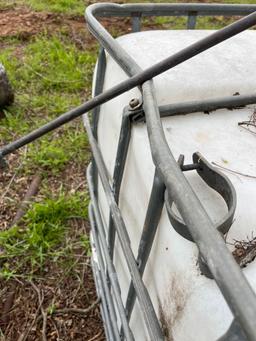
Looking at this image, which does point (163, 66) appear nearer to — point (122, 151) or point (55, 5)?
point (122, 151)

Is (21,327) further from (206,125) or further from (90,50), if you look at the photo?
(90,50)

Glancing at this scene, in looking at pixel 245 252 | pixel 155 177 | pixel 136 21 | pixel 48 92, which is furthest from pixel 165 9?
pixel 48 92

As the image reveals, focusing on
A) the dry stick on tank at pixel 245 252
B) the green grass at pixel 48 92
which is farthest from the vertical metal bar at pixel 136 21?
the green grass at pixel 48 92

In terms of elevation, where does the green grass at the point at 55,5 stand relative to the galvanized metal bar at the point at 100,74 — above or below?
below

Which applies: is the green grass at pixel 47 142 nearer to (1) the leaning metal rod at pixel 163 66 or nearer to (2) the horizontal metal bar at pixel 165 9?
(1) the leaning metal rod at pixel 163 66

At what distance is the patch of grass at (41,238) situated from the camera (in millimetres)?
2168

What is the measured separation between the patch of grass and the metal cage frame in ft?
1.72

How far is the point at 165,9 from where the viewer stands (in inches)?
54.7

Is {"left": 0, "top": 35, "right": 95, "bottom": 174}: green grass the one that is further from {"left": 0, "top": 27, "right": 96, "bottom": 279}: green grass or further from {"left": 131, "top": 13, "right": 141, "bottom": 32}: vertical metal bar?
{"left": 131, "top": 13, "right": 141, "bottom": 32}: vertical metal bar

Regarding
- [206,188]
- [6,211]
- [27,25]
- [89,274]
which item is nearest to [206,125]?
[206,188]

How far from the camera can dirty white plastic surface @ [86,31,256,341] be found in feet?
2.58

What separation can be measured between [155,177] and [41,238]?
162 cm

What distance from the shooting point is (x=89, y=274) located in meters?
2.15

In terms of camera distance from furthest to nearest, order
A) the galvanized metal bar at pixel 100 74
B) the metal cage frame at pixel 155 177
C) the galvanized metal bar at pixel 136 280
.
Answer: the galvanized metal bar at pixel 100 74 < the galvanized metal bar at pixel 136 280 < the metal cage frame at pixel 155 177
